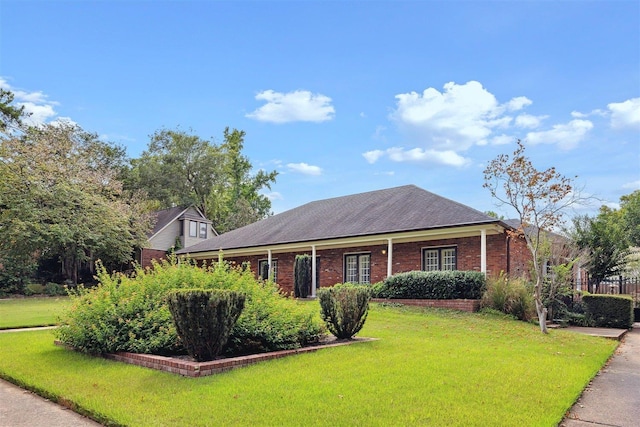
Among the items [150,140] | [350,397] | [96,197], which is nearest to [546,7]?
[350,397]

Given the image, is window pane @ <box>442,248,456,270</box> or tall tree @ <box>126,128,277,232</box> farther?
tall tree @ <box>126,128,277,232</box>

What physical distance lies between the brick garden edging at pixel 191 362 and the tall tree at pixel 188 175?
119ft

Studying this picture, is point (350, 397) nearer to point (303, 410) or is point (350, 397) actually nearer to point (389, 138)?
point (303, 410)

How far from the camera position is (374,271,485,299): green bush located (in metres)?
15.3

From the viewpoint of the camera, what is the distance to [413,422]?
14.9ft

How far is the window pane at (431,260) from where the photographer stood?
760 inches

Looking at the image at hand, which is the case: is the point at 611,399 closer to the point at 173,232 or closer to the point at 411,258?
the point at 411,258

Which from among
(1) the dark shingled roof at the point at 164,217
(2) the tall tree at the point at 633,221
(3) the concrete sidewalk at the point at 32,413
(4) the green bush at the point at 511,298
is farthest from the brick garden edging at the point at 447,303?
(1) the dark shingled roof at the point at 164,217

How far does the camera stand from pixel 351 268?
22.0 m

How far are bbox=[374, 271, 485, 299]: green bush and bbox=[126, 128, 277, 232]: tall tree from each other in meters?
29.8

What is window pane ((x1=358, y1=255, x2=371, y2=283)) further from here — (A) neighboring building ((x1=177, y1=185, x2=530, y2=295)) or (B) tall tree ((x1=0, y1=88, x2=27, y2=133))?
(B) tall tree ((x1=0, y1=88, x2=27, y2=133))

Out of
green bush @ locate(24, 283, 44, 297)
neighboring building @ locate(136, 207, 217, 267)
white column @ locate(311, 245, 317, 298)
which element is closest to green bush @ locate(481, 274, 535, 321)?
white column @ locate(311, 245, 317, 298)

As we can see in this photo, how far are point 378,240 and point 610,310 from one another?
339 inches

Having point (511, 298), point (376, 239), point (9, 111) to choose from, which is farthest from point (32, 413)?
point (9, 111)
